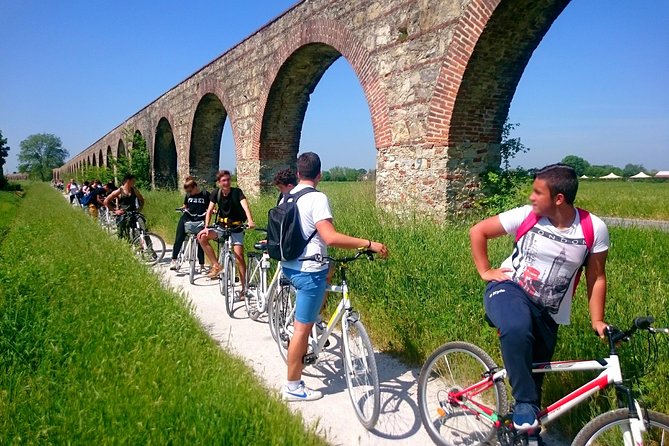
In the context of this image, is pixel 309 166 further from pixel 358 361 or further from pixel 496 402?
pixel 496 402

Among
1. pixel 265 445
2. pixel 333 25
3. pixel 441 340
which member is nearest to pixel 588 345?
pixel 441 340

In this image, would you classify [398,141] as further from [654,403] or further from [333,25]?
[654,403]

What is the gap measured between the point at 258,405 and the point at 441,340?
67.8 inches

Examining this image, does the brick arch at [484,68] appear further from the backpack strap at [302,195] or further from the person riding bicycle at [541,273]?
the person riding bicycle at [541,273]

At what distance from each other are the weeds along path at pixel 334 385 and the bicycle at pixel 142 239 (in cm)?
338

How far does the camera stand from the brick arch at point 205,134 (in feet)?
52.0

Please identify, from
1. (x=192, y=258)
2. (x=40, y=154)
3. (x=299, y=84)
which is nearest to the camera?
(x=192, y=258)

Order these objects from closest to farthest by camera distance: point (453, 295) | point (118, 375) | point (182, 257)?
point (118, 375) < point (453, 295) < point (182, 257)

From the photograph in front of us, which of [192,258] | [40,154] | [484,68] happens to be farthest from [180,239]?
[40,154]

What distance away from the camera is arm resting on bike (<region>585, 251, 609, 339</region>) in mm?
2092

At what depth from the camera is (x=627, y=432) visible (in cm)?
188

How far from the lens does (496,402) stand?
241 cm

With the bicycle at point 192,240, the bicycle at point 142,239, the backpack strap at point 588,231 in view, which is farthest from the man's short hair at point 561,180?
the bicycle at point 142,239

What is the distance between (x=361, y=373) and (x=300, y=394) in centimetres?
51
